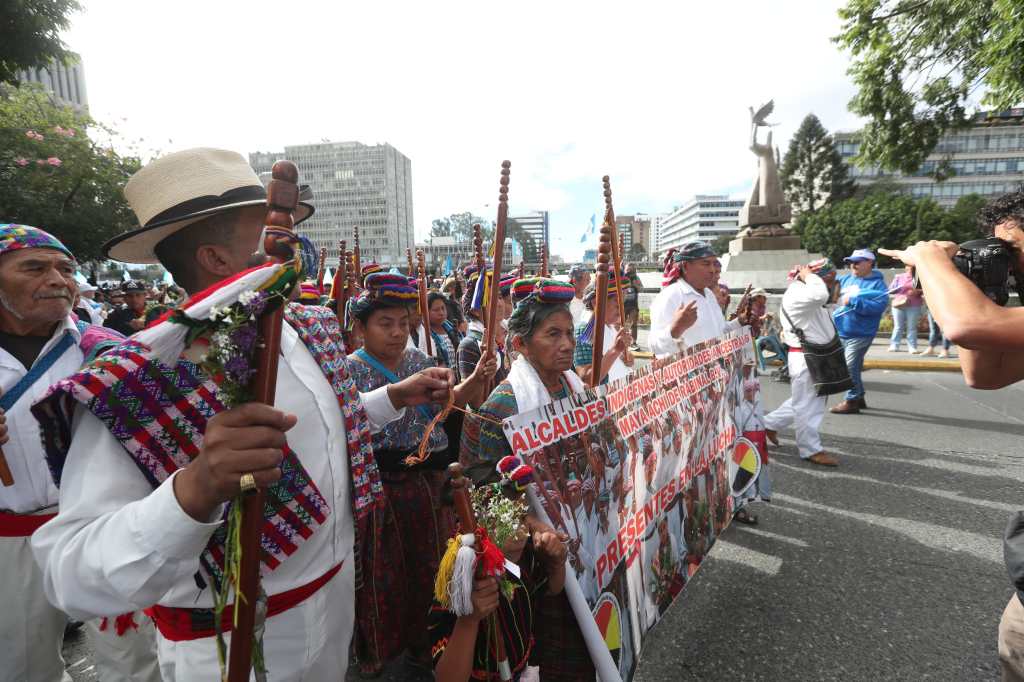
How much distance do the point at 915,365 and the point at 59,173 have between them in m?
23.2

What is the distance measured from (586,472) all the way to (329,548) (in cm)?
89

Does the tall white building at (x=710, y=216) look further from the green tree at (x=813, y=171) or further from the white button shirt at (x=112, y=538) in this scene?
the white button shirt at (x=112, y=538)

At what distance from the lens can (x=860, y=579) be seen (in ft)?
10.5

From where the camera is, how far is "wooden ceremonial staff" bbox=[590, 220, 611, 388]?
2.62 metres

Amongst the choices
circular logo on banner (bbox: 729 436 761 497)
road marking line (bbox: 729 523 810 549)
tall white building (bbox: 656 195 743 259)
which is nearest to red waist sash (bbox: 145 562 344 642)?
circular logo on banner (bbox: 729 436 761 497)

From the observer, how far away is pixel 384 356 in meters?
2.80

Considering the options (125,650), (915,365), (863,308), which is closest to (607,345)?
(125,650)

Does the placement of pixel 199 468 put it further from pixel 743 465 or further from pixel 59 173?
pixel 59 173

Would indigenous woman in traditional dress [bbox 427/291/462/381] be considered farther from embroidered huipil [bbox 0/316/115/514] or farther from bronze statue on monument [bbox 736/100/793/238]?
bronze statue on monument [bbox 736/100/793/238]

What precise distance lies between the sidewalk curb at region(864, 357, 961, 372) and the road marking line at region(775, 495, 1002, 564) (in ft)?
22.6

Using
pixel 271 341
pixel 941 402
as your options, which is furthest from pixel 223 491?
pixel 941 402

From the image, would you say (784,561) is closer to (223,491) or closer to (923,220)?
(223,491)

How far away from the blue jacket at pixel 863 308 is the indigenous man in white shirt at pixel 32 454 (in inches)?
307

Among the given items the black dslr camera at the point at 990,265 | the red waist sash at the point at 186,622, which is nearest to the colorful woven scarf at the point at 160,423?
the red waist sash at the point at 186,622
